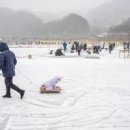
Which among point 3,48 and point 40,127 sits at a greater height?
point 3,48

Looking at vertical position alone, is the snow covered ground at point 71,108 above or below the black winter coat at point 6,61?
below

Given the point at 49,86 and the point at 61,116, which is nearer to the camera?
the point at 61,116

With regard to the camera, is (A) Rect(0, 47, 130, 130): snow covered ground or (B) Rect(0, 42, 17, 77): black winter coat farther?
(B) Rect(0, 42, 17, 77): black winter coat

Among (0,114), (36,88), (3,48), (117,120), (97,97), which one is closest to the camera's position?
(117,120)

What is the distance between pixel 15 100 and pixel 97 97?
2089 millimetres

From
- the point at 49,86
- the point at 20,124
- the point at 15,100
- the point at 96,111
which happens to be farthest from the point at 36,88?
the point at 20,124

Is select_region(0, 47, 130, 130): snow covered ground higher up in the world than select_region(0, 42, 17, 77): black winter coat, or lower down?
lower down

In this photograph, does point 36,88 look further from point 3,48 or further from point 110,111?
point 110,111

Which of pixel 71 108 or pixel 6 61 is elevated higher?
pixel 6 61

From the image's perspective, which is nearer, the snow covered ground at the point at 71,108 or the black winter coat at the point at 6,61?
the snow covered ground at the point at 71,108

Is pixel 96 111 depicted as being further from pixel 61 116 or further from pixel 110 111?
pixel 61 116

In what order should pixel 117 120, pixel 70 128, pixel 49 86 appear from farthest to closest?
pixel 49 86, pixel 117 120, pixel 70 128

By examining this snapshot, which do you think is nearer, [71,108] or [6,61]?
[71,108]

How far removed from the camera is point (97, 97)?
33.1 ft
